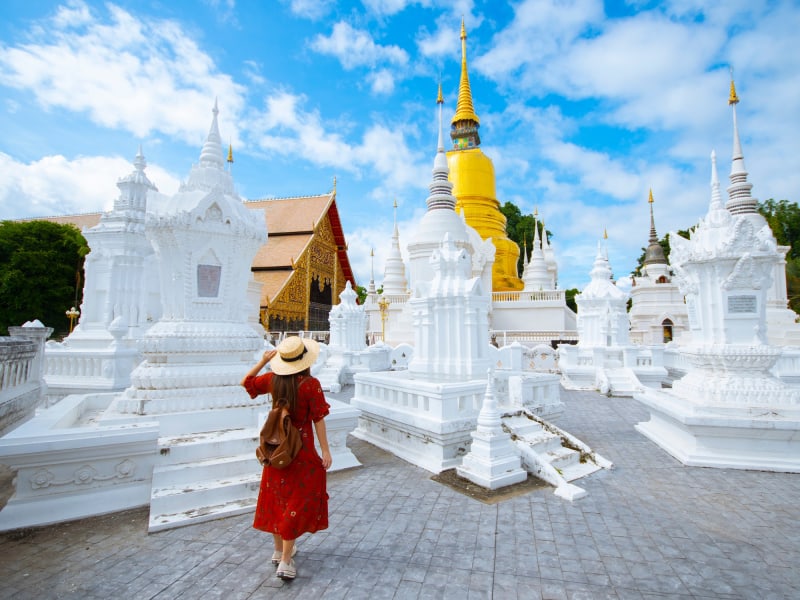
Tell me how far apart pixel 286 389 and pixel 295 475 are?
1.87ft

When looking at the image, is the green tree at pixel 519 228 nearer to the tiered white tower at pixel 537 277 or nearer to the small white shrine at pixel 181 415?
the tiered white tower at pixel 537 277

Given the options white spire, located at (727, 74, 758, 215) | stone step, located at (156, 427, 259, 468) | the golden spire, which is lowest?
stone step, located at (156, 427, 259, 468)

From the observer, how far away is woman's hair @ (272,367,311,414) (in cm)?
283

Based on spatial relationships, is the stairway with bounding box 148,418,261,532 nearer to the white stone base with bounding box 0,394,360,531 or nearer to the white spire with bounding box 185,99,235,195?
the white stone base with bounding box 0,394,360,531

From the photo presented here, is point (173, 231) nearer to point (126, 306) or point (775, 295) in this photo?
point (126, 306)

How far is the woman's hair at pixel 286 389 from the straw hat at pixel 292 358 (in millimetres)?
58

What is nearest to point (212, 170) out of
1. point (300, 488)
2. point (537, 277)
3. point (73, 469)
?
point (73, 469)

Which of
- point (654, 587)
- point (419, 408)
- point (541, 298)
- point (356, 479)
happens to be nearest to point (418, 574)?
point (654, 587)

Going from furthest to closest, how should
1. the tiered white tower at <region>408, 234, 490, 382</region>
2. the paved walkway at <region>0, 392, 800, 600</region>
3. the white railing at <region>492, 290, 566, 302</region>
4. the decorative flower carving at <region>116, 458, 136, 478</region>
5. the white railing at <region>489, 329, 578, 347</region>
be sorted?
1. the white railing at <region>492, 290, 566, 302</region>
2. the white railing at <region>489, 329, 578, 347</region>
3. the tiered white tower at <region>408, 234, 490, 382</region>
4. the decorative flower carving at <region>116, 458, 136, 478</region>
5. the paved walkway at <region>0, 392, 800, 600</region>

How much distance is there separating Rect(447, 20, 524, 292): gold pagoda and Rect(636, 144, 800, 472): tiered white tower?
18.7m

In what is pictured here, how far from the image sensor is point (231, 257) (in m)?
5.85

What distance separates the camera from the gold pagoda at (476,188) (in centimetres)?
2606

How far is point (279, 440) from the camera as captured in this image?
2.79 m

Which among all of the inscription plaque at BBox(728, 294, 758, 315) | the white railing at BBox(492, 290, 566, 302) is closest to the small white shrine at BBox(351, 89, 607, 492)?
the inscription plaque at BBox(728, 294, 758, 315)
